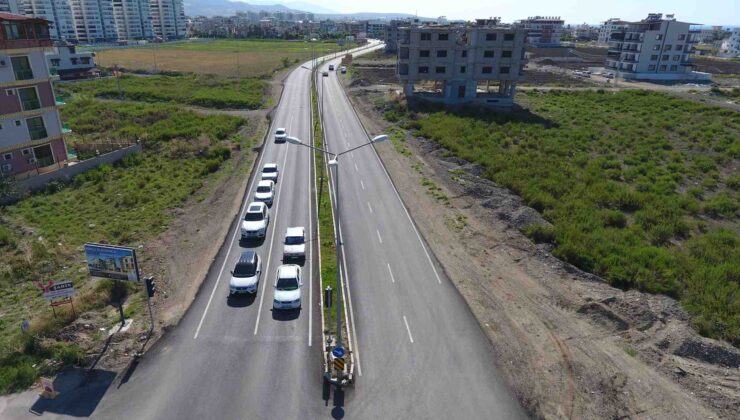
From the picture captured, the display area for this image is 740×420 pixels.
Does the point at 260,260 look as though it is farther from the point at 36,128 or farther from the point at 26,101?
the point at 26,101

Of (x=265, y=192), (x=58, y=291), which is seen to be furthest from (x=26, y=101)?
(x=58, y=291)

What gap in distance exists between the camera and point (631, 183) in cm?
5006

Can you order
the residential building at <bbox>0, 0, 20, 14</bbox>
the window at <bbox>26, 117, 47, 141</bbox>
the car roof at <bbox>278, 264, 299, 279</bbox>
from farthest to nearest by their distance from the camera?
the residential building at <bbox>0, 0, 20, 14</bbox> → the window at <bbox>26, 117, 47, 141</bbox> → the car roof at <bbox>278, 264, 299, 279</bbox>

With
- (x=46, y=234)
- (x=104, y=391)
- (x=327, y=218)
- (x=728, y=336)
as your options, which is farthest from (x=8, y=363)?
(x=728, y=336)

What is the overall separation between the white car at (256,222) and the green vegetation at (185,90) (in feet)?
170

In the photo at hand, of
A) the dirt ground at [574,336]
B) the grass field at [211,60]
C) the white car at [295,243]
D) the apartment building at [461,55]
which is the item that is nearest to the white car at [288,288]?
the white car at [295,243]

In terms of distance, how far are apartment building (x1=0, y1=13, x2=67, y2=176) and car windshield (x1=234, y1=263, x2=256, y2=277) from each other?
105 feet

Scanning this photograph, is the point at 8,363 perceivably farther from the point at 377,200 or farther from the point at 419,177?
the point at 419,177

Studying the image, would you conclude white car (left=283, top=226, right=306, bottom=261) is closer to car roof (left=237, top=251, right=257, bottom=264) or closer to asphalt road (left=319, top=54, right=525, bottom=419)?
car roof (left=237, top=251, right=257, bottom=264)

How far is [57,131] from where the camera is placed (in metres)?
49.6

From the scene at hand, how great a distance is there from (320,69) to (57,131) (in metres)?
93.8

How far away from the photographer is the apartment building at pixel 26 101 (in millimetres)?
44094

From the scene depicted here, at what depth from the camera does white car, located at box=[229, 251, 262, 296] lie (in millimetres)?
28578

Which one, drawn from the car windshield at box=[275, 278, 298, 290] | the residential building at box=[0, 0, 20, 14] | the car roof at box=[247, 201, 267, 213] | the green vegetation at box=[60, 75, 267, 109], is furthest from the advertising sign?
the residential building at box=[0, 0, 20, 14]
